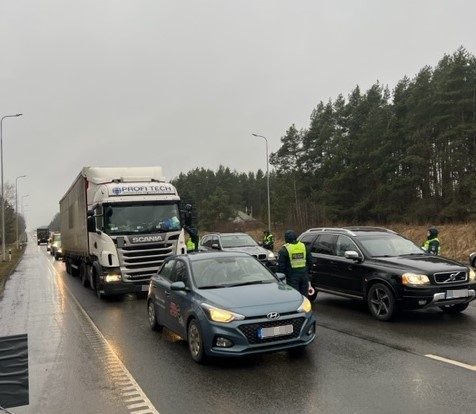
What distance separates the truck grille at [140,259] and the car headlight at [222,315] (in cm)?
699

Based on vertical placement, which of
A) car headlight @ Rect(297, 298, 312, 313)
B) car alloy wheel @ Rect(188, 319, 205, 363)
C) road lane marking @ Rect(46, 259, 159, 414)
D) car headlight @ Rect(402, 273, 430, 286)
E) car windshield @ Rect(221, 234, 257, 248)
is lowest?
road lane marking @ Rect(46, 259, 159, 414)

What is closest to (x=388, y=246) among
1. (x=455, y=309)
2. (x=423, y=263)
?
(x=423, y=263)

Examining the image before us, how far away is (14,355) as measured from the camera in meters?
4.62


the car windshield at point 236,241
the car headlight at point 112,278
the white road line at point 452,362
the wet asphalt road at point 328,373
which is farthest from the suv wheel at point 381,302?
the car windshield at point 236,241

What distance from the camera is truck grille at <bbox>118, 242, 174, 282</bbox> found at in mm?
13250

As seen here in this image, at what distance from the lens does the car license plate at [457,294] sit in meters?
8.80

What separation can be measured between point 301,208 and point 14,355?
4952cm

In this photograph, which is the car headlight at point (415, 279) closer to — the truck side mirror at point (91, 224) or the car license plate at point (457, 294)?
the car license plate at point (457, 294)

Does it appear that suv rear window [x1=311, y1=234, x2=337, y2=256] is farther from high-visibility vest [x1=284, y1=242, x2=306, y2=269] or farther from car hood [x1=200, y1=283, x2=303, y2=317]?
car hood [x1=200, y1=283, x2=303, y2=317]

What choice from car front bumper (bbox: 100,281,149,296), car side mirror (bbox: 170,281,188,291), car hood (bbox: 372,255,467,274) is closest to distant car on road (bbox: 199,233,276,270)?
car front bumper (bbox: 100,281,149,296)

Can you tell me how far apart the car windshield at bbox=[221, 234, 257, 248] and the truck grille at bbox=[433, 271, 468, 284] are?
32.0ft

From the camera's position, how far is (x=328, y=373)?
6234 millimetres

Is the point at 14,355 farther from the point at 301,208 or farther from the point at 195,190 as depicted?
the point at 195,190

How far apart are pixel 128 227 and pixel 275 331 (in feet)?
26.1
